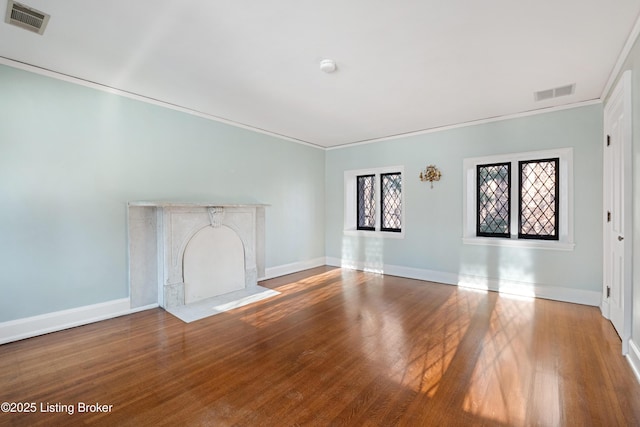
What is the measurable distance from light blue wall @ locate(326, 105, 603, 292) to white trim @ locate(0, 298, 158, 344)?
4.07m

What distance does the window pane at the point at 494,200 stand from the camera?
14.9 feet

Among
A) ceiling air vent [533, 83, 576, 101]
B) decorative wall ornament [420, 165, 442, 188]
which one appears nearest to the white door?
ceiling air vent [533, 83, 576, 101]

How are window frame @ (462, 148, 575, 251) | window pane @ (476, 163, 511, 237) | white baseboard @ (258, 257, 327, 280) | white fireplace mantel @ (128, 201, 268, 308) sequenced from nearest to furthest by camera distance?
white fireplace mantel @ (128, 201, 268, 308)
window frame @ (462, 148, 575, 251)
window pane @ (476, 163, 511, 237)
white baseboard @ (258, 257, 327, 280)

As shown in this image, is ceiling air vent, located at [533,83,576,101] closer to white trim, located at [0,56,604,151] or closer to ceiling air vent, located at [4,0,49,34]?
white trim, located at [0,56,604,151]

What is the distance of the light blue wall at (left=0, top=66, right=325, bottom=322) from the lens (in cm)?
286

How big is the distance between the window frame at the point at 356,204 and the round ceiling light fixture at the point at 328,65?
2965mm

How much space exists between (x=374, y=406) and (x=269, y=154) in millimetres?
4402

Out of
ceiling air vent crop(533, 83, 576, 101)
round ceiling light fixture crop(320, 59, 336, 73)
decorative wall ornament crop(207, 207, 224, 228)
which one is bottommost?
decorative wall ornament crop(207, 207, 224, 228)

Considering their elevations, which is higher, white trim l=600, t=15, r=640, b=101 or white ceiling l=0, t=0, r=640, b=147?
white ceiling l=0, t=0, r=640, b=147

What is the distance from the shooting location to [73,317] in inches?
126

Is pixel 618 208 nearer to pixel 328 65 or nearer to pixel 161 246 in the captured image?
pixel 328 65

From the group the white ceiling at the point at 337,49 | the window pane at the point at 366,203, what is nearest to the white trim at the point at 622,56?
the white ceiling at the point at 337,49

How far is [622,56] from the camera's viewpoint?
263cm

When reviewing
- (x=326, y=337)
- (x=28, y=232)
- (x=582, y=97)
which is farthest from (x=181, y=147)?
(x=582, y=97)
